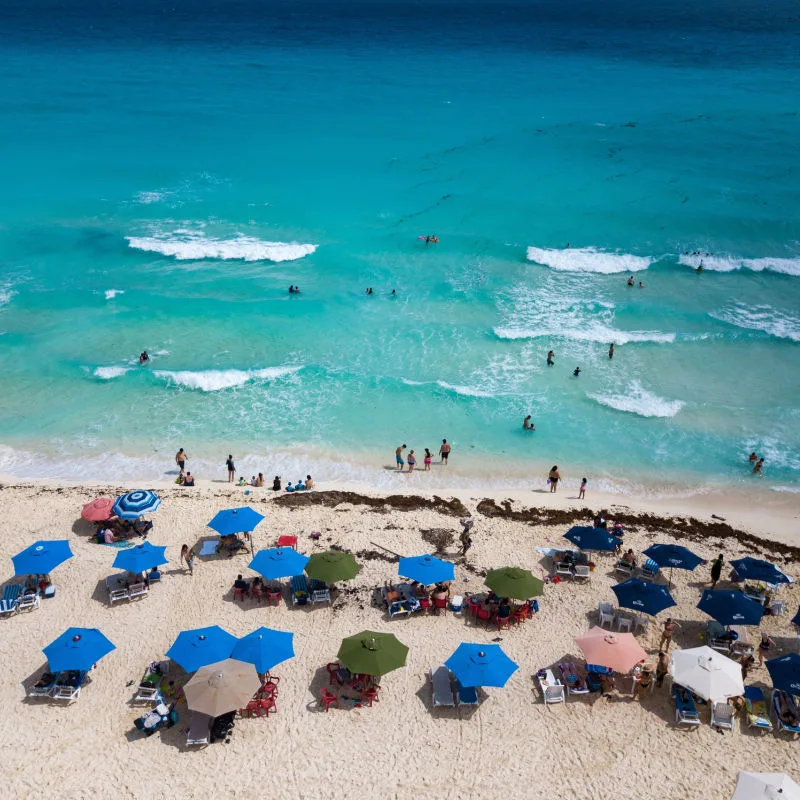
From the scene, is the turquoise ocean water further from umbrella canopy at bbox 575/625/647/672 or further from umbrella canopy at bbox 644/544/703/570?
umbrella canopy at bbox 575/625/647/672

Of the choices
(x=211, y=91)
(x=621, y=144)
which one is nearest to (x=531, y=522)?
(x=621, y=144)

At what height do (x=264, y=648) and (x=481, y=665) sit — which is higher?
(x=481, y=665)

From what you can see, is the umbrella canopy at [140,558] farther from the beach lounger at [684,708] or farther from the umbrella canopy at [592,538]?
the beach lounger at [684,708]

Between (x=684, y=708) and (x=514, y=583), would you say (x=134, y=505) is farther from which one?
(x=684, y=708)

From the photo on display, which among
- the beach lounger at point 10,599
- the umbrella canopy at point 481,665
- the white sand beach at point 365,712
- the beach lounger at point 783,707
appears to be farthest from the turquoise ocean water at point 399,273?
the beach lounger at point 783,707

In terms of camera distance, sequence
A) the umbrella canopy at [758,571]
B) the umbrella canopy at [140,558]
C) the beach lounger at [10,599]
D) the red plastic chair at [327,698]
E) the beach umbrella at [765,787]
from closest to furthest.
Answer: the beach umbrella at [765,787]
the red plastic chair at [327,698]
the beach lounger at [10,599]
the umbrella canopy at [140,558]
the umbrella canopy at [758,571]

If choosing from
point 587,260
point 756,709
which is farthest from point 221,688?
point 587,260

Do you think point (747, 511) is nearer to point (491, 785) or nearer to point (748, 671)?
point (748, 671)
